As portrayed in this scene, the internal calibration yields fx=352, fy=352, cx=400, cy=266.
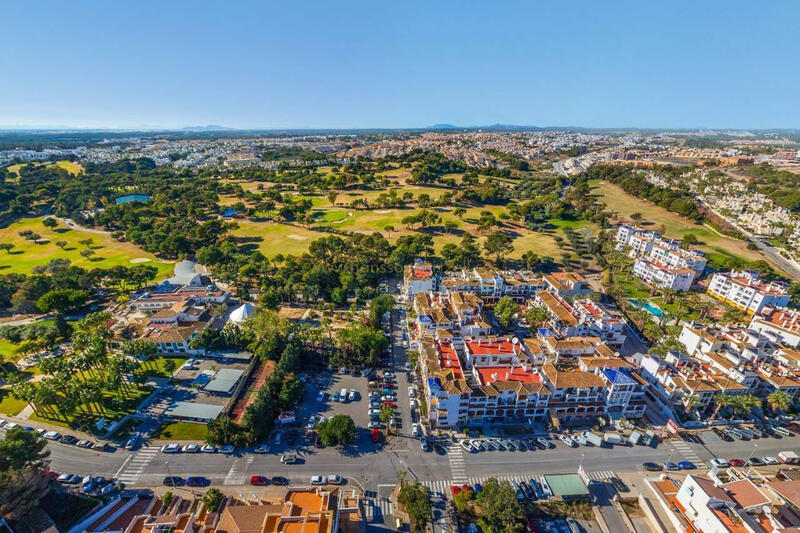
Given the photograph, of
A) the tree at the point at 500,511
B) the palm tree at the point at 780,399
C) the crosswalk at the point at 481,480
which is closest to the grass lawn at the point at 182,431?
the crosswalk at the point at 481,480

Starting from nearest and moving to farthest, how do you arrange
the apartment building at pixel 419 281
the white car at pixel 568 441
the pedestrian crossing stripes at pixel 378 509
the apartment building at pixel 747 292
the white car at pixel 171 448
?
the pedestrian crossing stripes at pixel 378 509 < the white car at pixel 171 448 < the white car at pixel 568 441 < the apartment building at pixel 747 292 < the apartment building at pixel 419 281

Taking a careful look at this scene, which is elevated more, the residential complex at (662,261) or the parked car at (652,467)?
the residential complex at (662,261)

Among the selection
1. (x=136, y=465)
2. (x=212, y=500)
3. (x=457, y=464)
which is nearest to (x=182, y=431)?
(x=136, y=465)

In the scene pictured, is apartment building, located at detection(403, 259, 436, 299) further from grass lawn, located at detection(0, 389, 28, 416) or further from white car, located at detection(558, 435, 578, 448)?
grass lawn, located at detection(0, 389, 28, 416)

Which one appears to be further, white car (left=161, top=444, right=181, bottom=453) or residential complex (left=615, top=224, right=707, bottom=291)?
residential complex (left=615, top=224, right=707, bottom=291)

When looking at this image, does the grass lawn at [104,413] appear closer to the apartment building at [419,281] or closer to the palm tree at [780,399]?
the apartment building at [419,281]

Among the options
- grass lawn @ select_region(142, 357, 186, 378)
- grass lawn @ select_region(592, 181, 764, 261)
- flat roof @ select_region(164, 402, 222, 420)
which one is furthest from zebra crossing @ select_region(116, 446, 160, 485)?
grass lawn @ select_region(592, 181, 764, 261)
